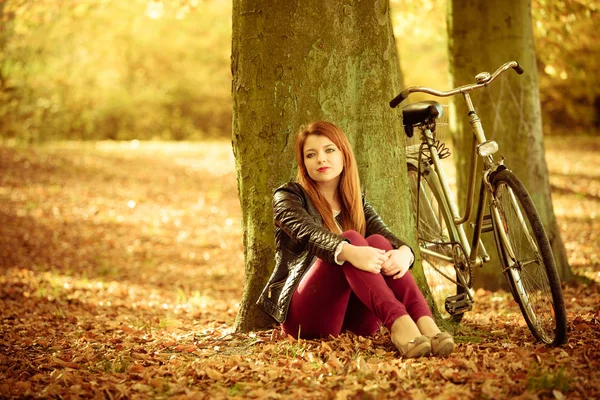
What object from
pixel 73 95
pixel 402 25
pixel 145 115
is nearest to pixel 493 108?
pixel 402 25

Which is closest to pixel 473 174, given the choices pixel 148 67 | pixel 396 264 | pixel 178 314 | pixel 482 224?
pixel 482 224

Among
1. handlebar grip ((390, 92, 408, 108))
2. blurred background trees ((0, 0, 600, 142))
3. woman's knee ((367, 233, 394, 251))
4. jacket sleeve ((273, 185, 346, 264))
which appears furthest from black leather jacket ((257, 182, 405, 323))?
blurred background trees ((0, 0, 600, 142))

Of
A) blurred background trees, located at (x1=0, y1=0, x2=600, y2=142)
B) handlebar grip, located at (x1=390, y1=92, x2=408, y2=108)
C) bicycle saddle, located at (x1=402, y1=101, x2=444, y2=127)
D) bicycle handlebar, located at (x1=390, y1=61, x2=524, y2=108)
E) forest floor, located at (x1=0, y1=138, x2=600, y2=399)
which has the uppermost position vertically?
blurred background trees, located at (x1=0, y1=0, x2=600, y2=142)

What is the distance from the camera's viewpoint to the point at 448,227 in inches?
168

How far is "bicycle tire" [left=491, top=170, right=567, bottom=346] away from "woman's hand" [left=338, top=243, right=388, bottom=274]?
76 centimetres

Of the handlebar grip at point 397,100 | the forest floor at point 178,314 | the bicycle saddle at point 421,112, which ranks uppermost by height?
the handlebar grip at point 397,100

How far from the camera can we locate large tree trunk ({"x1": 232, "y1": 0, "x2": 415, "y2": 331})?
3994mm

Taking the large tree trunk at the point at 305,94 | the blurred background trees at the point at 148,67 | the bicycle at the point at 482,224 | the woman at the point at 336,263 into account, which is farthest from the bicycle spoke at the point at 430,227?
the blurred background trees at the point at 148,67

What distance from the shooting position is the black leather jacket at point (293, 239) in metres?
3.61

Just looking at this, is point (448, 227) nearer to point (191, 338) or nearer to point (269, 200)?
point (269, 200)

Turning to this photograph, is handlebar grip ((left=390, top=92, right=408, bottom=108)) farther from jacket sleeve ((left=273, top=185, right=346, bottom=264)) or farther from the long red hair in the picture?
jacket sleeve ((left=273, top=185, right=346, bottom=264))

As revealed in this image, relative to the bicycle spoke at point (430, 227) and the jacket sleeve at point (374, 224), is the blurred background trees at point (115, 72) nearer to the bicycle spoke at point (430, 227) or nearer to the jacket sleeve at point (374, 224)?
the bicycle spoke at point (430, 227)

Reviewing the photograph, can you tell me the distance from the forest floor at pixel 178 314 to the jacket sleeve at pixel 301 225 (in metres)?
0.55

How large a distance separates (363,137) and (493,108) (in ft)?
7.59
